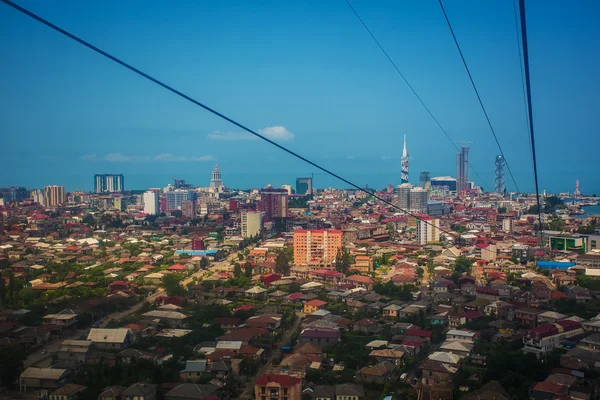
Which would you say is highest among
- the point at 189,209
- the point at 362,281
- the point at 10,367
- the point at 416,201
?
the point at 416,201

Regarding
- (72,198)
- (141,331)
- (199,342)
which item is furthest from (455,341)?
(72,198)

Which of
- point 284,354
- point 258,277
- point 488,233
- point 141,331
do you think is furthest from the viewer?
point 488,233

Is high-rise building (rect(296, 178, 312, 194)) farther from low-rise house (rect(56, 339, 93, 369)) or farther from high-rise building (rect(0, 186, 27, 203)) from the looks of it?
low-rise house (rect(56, 339, 93, 369))

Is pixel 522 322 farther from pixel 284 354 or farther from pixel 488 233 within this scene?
pixel 488 233

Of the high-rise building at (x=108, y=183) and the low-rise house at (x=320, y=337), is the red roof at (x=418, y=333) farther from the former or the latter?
the high-rise building at (x=108, y=183)

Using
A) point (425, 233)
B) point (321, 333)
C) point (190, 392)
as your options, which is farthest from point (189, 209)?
point (190, 392)

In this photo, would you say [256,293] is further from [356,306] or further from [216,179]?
[216,179]
